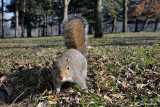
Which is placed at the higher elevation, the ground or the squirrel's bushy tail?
the squirrel's bushy tail

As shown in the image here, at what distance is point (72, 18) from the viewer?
9.93ft

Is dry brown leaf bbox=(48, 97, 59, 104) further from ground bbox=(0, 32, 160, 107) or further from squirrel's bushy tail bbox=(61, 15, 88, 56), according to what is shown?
squirrel's bushy tail bbox=(61, 15, 88, 56)

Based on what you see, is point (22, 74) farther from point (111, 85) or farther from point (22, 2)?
point (22, 2)

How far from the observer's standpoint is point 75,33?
2.85 meters

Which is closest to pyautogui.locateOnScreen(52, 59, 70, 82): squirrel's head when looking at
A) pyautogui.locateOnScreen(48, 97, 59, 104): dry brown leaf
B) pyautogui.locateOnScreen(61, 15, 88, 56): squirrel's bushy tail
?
pyautogui.locateOnScreen(48, 97, 59, 104): dry brown leaf

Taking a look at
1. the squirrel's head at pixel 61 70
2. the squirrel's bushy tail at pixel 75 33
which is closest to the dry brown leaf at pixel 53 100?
the squirrel's head at pixel 61 70

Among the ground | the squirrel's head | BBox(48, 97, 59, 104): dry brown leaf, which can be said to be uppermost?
the squirrel's head

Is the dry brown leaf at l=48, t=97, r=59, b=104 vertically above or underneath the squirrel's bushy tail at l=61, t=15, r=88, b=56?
underneath

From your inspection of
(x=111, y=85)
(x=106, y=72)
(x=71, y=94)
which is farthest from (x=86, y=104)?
(x=106, y=72)

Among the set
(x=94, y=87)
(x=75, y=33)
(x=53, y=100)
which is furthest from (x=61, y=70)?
→ (x=75, y=33)

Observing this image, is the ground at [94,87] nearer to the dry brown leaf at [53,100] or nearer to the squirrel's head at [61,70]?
the dry brown leaf at [53,100]

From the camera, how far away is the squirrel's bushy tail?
285cm

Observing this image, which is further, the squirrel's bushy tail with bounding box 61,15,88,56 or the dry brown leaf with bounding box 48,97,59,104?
the squirrel's bushy tail with bounding box 61,15,88,56

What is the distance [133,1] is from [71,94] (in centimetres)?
3203
